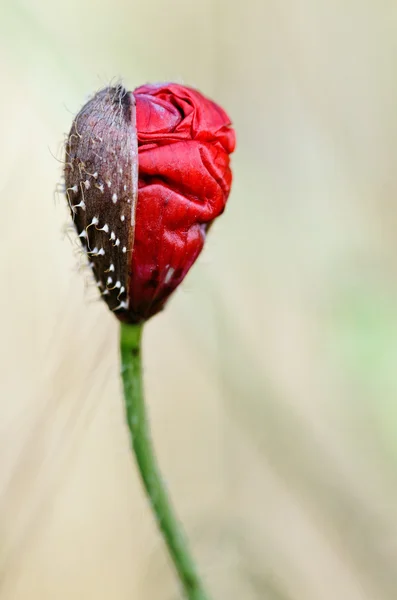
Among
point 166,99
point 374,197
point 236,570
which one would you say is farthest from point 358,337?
point 166,99

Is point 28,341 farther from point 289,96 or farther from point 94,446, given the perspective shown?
point 289,96

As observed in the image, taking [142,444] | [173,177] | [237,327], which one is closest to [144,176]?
[173,177]

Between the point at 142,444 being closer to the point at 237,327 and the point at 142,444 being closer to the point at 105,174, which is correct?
the point at 105,174

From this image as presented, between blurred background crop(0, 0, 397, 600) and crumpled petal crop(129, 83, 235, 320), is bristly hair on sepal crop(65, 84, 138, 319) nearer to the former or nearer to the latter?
crumpled petal crop(129, 83, 235, 320)

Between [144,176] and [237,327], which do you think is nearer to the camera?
[144,176]

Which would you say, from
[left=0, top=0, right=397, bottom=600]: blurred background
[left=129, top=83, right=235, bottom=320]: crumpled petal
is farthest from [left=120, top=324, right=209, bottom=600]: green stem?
[left=0, top=0, right=397, bottom=600]: blurred background

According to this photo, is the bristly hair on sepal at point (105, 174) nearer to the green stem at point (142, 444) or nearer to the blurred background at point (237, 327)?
the green stem at point (142, 444)
